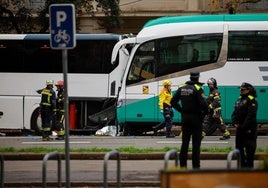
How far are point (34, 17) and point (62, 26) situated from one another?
96.8 feet

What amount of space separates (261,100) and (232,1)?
1179cm

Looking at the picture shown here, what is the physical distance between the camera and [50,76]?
98.2 ft

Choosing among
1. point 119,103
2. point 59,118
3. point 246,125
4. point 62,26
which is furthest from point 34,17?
point 62,26

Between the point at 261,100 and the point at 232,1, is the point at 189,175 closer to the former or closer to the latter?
the point at 261,100

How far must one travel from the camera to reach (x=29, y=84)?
29859 millimetres

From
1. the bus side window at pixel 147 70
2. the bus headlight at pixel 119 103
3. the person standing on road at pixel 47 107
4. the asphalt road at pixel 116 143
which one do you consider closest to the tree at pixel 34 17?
the bus side window at pixel 147 70

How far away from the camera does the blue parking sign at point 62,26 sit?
11.8 metres

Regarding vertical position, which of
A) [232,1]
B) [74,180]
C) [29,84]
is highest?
[232,1]

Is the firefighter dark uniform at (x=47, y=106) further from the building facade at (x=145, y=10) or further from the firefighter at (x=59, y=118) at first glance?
the building facade at (x=145, y=10)

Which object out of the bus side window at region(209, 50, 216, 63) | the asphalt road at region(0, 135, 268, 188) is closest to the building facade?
the bus side window at region(209, 50, 216, 63)

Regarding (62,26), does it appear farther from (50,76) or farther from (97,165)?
(50,76)

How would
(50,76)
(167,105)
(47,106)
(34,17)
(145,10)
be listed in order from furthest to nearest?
(145,10)
(34,17)
(50,76)
(167,105)
(47,106)

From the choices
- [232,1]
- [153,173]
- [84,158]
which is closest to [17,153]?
[84,158]

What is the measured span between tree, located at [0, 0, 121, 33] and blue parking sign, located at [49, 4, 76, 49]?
79.8ft
